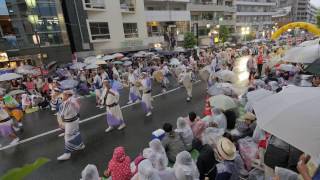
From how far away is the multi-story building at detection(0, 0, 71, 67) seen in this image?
23.4 m

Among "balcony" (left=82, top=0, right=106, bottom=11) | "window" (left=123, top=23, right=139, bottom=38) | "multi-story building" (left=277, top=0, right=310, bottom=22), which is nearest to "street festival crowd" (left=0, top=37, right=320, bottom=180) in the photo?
"balcony" (left=82, top=0, right=106, bottom=11)

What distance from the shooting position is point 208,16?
4825 centimetres

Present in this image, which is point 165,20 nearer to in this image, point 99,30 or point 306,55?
point 99,30

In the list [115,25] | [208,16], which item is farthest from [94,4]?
[208,16]

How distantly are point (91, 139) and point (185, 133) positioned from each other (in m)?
4.14

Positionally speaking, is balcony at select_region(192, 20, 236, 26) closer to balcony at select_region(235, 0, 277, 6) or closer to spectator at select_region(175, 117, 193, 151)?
balcony at select_region(235, 0, 277, 6)

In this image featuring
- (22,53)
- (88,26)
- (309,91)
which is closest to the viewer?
(309,91)

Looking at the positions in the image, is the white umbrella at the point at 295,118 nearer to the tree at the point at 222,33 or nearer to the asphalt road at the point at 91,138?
the asphalt road at the point at 91,138

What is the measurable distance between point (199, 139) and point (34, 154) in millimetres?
5366

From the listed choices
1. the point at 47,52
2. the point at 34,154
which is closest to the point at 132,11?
the point at 47,52

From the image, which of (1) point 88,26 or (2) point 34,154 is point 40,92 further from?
(1) point 88,26

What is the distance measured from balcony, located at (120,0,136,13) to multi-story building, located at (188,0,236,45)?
15.9m

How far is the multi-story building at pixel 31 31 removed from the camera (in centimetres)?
2338

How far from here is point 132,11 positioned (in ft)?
98.3
